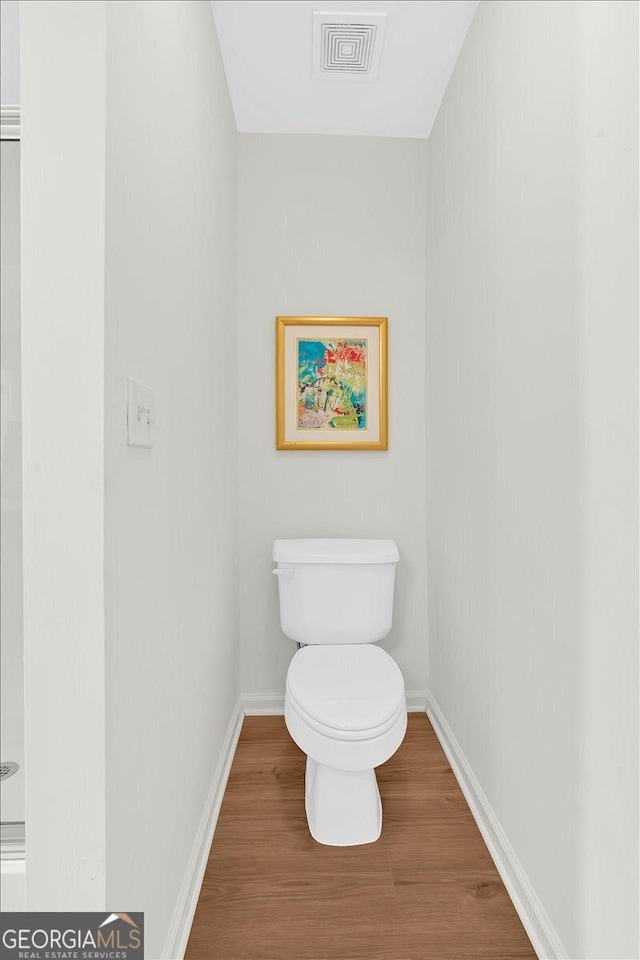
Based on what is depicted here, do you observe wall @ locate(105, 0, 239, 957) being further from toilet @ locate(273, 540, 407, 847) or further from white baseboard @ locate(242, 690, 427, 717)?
white baseboard @ locate(242, 690, 427, 717)

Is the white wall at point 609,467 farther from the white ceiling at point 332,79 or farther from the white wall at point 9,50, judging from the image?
the white wall at point 9,50

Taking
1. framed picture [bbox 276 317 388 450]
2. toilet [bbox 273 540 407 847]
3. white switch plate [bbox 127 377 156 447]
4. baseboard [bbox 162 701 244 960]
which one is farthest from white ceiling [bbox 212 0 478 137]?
baseboard [bbox 162 701 244 960]

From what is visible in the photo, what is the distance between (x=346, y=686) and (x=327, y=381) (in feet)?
3.81

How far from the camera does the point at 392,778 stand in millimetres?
1753

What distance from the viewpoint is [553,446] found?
110 centimetres

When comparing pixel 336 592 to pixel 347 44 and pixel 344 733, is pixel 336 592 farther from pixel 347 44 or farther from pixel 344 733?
pixel 347 44

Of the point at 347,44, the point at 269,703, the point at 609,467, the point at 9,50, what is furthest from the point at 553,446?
the point at 9,50

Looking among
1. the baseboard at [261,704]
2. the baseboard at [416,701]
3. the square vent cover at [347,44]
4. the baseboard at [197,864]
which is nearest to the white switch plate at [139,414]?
the baseboard at [197,864]

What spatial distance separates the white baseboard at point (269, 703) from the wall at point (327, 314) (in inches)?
1.1

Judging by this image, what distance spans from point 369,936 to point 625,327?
1325 mm

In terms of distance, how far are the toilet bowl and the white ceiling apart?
187 cm

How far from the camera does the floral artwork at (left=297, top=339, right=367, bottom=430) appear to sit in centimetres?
215

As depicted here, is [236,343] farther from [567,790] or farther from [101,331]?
[567,790]

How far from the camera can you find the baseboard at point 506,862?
112 cm
